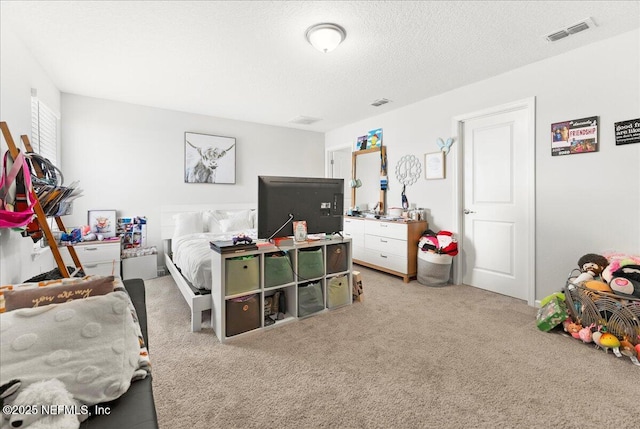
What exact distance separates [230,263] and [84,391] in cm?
136

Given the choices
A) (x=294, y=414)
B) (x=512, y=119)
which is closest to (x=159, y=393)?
(x=294, y=414)

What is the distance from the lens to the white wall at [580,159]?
2.45 m

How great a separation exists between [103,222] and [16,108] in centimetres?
195

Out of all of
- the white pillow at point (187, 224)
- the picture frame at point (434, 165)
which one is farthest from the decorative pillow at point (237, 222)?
the picture frame at point (434, 165)

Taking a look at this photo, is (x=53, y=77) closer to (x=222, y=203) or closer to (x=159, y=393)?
(x=222, y=203)

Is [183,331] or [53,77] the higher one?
[53,77]

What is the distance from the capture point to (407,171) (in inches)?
172

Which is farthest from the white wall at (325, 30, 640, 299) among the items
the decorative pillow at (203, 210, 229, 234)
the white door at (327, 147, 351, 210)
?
the decorative pillow at (203, 210, 229, 234)

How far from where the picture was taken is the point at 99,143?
399 centimetres

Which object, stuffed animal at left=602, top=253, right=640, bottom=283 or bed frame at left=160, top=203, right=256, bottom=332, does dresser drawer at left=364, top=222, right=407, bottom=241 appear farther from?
bed frame at left=160, top=203, right=256, bottom=332

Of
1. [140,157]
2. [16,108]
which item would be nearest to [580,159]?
[16,108]

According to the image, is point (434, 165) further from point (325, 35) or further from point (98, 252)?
point (98, 252)

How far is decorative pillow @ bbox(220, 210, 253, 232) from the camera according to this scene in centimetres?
440

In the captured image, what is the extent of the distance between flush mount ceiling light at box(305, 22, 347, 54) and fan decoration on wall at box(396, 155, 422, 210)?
7.37 ft
